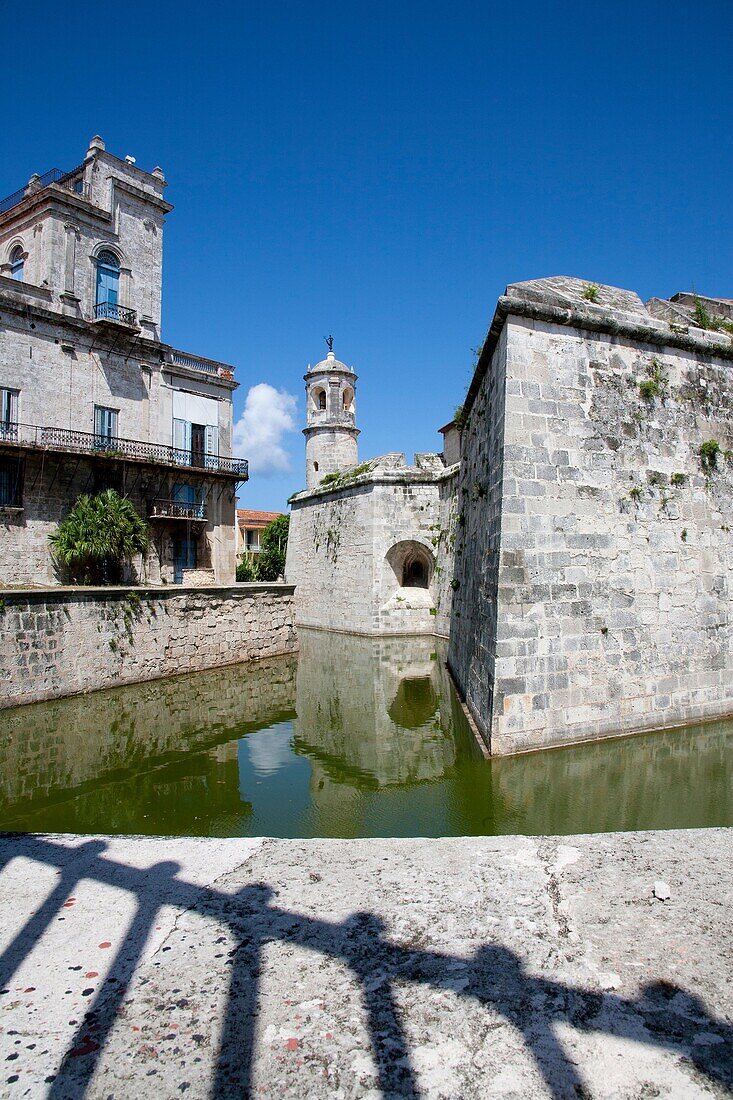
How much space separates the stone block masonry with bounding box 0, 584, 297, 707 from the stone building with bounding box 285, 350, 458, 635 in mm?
3946

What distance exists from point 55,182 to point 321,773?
764 inches

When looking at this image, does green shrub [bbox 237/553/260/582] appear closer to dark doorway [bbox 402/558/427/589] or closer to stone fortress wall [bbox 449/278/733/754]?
dark doorway [bbox 402/558/427/589]

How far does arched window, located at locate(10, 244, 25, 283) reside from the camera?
17844 mm

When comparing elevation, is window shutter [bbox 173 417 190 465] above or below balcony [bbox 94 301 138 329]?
below

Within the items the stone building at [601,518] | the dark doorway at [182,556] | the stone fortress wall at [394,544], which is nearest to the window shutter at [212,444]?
the dark doorway at [182,556]

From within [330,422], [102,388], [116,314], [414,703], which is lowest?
[414,703]

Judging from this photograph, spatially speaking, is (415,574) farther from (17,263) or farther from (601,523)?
(17,263)

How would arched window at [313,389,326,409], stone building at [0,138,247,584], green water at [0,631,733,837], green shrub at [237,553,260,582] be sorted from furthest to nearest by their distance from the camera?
green shrub at [237,553,260,582], arched window at [313,389,326,409], stone building at [0,138,247,584], green water at [0,631,733,837]

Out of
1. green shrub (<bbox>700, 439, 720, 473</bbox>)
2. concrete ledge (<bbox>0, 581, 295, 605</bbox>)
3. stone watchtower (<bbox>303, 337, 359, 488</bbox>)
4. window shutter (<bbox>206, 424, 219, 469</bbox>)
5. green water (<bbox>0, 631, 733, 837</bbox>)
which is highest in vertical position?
stone watchtower (<bbox>303, 337, 359, 488</bbox>)

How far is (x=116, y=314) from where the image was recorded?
61.3ft

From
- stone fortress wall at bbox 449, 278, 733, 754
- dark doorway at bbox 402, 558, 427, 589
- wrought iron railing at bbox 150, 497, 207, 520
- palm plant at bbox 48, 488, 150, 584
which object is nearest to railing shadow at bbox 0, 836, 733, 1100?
stone fortress wall at bbox 449, 278, 733, 754

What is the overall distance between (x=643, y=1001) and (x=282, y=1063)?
1.28m

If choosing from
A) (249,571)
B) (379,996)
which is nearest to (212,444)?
(249,571)

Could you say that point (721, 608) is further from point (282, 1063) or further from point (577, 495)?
point (282, 1063)
